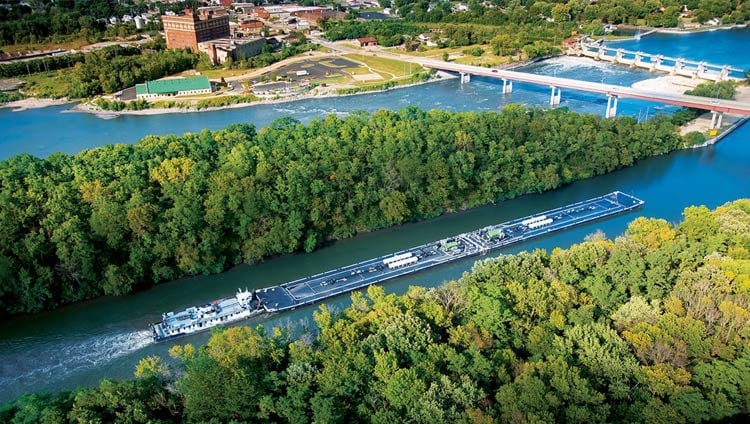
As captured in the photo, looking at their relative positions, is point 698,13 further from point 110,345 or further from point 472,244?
point 110,345

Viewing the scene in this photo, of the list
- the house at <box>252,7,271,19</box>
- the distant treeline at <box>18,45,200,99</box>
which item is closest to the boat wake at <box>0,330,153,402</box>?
the distant treeline at <box>18,45,200,99</box>

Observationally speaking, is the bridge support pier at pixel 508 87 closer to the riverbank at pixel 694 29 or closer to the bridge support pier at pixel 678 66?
the bridge support pier at pixel 678 66

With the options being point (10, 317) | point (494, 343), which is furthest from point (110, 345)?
point (494, 343)

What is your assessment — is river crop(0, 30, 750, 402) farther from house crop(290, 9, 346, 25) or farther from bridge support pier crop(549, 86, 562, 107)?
house crop(290, 9, 346, 25)

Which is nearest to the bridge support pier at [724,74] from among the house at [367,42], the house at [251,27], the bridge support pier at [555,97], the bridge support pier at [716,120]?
the bridge support pier at [716,120]

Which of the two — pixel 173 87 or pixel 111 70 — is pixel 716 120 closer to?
pixel 173 87
